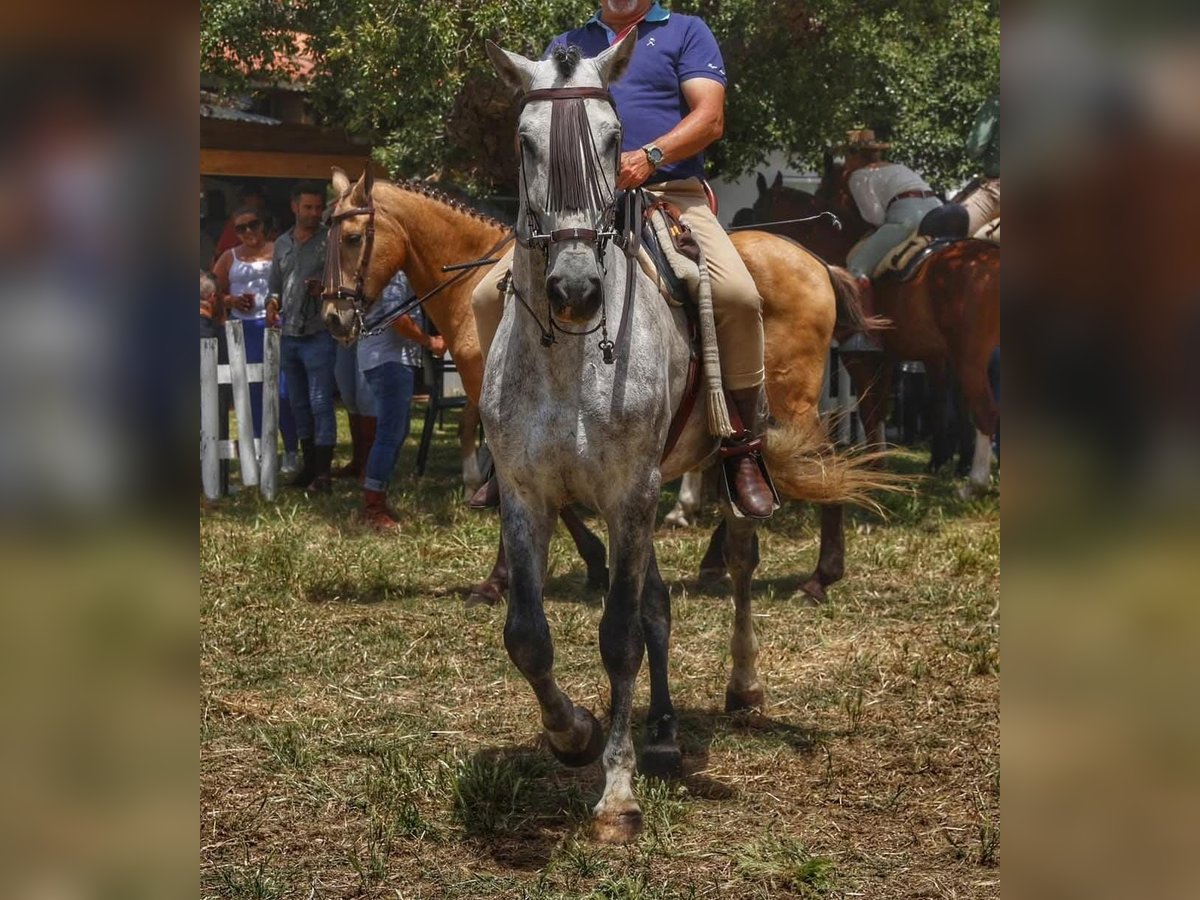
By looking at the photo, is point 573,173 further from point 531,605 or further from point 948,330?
point 948,330

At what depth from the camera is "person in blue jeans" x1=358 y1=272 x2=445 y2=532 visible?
1037 cm

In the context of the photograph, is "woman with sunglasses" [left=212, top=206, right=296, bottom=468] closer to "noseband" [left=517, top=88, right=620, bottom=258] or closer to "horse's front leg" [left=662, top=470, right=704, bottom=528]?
"horse's front leg" [left=662, top=470, right=704, bottom=528]

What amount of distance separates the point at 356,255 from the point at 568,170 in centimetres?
452

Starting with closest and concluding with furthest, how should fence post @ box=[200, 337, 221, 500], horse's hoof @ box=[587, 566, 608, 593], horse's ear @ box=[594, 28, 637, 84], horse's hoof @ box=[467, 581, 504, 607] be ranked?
horse's ear @ box=[594, 28, 637, 84] → horse's hoof @ box=[467, 581, 504, 607] → horse's hoof @ box=[587, 566, 608, 593] → fence post @ box=[200, 337, 221, 500]

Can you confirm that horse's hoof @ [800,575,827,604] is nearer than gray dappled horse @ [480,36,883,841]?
No

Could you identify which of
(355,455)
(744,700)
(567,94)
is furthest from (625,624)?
(355,455)

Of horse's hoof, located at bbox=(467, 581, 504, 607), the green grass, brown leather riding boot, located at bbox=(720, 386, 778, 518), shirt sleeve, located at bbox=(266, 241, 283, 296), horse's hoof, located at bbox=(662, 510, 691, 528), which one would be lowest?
the green grass

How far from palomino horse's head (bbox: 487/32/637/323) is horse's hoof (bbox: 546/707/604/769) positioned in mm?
1446

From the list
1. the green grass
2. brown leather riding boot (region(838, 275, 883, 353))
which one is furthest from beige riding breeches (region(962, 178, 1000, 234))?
the green grass

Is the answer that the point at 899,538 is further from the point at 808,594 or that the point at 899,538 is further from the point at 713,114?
the point at 713,114
